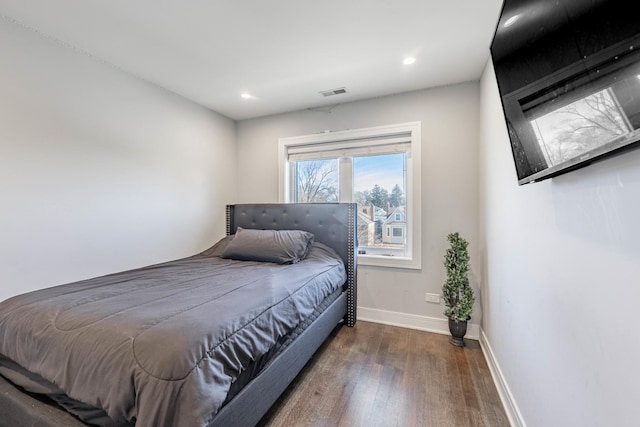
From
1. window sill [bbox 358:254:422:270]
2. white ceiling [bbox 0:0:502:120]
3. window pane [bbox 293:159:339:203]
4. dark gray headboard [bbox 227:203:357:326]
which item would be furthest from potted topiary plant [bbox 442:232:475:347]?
white ceiling [bbox 0:0:502:120]

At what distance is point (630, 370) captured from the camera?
69cm

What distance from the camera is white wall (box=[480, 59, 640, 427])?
72 centimetres

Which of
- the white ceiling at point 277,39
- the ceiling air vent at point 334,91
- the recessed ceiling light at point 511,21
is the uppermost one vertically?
the ceiling air vent at point 334,91

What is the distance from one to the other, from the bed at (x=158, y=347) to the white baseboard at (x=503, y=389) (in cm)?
125

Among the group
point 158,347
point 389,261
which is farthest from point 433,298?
point 158,347

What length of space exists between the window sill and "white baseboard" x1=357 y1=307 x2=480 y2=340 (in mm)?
504

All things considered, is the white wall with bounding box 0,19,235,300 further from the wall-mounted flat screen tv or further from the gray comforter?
the wall-mounted flat screen tv

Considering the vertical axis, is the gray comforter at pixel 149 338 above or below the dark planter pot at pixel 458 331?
above

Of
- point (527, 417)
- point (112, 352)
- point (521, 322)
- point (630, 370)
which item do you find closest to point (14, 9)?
point (112, 352)

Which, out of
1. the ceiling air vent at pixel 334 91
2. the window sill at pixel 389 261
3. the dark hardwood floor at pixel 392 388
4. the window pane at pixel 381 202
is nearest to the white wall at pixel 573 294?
the dark hardwood floor at pixel 392 388

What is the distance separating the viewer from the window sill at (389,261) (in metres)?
2.84

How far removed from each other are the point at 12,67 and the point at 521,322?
3536 millimetres

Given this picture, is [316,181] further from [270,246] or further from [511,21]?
[511,21]

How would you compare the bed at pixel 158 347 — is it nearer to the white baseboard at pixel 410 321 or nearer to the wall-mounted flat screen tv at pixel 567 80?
the white baseboard at pixel 410 321
